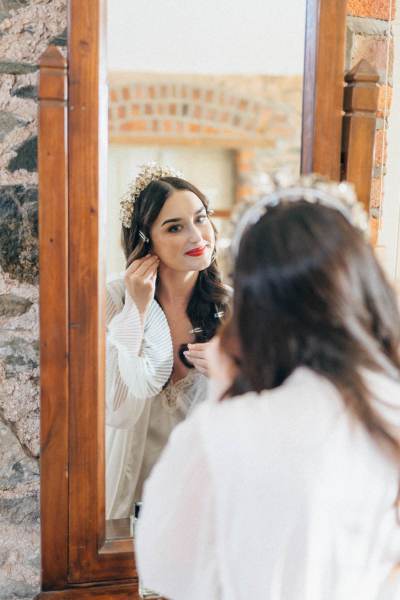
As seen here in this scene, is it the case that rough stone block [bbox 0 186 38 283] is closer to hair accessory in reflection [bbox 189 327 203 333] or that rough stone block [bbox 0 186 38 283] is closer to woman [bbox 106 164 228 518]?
woman [bbox 106 164 228 518]

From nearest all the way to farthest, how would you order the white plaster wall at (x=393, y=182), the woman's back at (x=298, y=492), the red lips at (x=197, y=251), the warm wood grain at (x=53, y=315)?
the woman's back at (x=298, y=492)
the warm wood grain at (x=53, y=315)
the red lips at (x=197, y=251)
the white plaster wall at (x=393, y=182)

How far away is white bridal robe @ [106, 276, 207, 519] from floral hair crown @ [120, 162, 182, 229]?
13cm

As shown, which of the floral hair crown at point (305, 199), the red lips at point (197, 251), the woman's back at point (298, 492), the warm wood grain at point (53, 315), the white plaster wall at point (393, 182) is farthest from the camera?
the white plaster wall at point (393, 182)

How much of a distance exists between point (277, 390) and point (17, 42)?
727 mm

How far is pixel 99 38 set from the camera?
3.48 ft

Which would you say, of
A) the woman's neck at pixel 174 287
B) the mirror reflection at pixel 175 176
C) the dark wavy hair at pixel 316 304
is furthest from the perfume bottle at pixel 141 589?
the dark wavy hair at pixel 316 304

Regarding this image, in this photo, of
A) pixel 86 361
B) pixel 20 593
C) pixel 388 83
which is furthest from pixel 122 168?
pixel 20 593

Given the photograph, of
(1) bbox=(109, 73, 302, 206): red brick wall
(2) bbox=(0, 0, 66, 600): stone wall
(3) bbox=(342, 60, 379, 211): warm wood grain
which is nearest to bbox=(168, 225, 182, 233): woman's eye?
(1) bbox=(109, 73, 302, 206): red brick wall

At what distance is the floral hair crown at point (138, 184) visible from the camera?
1116mm

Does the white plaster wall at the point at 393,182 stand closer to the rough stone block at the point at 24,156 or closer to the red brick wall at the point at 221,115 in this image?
the red brick wall at the point at 221,115

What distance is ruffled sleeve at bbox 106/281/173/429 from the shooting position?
3.73 ft

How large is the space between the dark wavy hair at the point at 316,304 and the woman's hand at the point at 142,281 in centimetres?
35

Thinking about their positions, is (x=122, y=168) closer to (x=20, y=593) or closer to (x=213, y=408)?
(x=213, y=408)

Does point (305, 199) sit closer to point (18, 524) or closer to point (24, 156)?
point (24, 156)
